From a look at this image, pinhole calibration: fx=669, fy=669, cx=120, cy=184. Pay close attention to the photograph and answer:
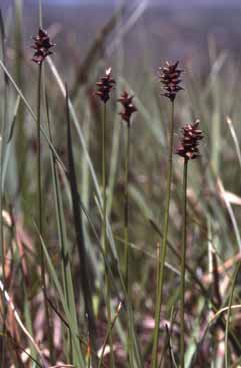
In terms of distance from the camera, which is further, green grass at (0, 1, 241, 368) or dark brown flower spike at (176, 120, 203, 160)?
green grass at (0, 1, 241, 368)

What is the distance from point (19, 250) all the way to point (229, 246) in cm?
36

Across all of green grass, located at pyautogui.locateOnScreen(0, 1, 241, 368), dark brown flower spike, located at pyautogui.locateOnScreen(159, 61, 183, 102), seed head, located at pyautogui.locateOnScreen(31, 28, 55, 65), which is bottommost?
green grass, located at pyautogui.locateOnScreen(0, 1, 241, 368)

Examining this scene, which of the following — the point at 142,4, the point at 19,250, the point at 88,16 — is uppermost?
the point at 88,16

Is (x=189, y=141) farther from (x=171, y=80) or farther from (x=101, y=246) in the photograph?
(x=101, y=246)

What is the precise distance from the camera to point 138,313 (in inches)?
39.0

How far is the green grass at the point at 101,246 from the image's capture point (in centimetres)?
57

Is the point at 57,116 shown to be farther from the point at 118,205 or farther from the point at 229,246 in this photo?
the point at 229,246

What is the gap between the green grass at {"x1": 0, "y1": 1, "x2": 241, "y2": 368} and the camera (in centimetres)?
57

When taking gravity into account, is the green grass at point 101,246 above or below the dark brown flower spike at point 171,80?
below

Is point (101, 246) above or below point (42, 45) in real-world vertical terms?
below

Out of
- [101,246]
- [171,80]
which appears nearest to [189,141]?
[171,80]

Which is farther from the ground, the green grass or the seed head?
the seed head

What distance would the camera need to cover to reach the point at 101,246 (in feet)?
1.90

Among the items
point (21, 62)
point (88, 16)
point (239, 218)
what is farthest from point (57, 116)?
point (88, 16)
